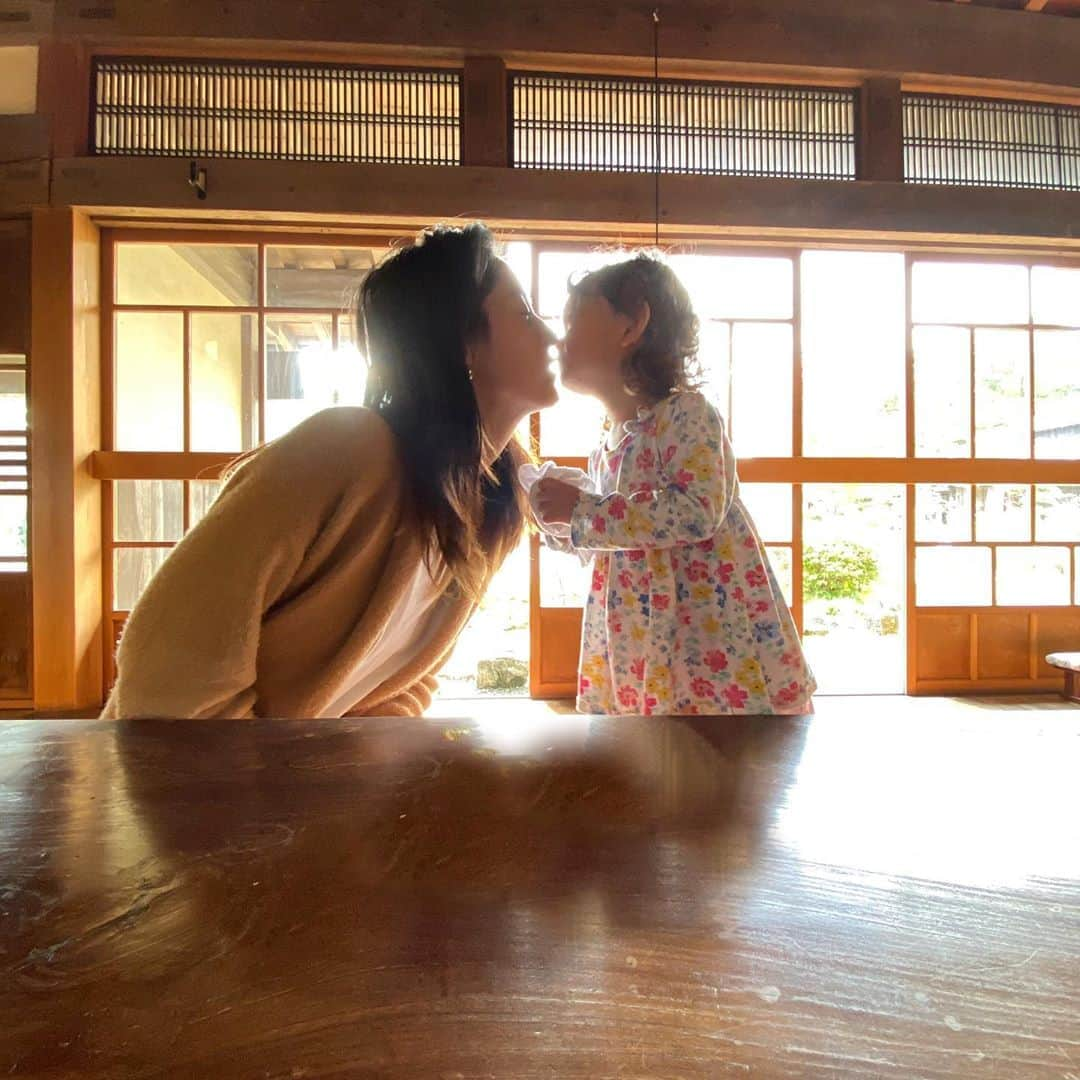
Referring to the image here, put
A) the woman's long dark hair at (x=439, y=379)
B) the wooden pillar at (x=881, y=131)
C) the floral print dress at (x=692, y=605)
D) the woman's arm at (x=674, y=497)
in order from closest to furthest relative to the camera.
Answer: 1. the woman's long dark hair at (x=439, y=379)
2. the woman's arm at (x=674, y=497)
3. the floral print dress at (x=692, y=605)
4. the wooden pillar at (x=881, y=131)

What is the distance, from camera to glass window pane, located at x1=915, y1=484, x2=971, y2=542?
4562 millimetres

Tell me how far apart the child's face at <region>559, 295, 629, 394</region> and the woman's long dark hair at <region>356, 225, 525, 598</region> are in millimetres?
528

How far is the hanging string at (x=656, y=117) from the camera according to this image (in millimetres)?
3760

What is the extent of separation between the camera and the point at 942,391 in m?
4.57

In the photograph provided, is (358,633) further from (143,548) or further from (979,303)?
(979,303)

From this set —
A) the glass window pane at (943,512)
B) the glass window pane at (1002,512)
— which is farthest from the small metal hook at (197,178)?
the glass window pane at (1002,512)

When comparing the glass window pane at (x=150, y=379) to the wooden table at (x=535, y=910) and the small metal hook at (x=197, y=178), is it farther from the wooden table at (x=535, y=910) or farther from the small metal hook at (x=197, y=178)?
the wooden table at (x=535, y=910)

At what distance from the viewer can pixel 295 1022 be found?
0.26m

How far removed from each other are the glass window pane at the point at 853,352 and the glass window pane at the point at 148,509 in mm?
4086

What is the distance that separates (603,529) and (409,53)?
3720mm

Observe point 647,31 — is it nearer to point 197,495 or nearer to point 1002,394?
point 1002,394

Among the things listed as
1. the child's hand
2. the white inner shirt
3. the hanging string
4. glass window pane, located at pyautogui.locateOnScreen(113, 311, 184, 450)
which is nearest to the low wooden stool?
the hanging string

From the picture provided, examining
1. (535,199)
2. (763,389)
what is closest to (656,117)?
(535,199)

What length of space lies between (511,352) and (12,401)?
167 inches
